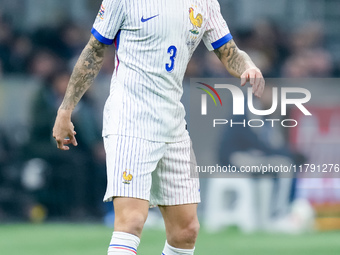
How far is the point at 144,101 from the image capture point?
483 cm

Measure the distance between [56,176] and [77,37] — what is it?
208 centimetres

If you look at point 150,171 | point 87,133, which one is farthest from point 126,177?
point 87,133

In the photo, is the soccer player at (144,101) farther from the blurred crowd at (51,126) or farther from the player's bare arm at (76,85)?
the blurred crowd at (51,126)

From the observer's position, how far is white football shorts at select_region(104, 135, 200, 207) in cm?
468

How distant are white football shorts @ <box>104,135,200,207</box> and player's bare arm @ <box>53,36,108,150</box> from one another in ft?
0.79

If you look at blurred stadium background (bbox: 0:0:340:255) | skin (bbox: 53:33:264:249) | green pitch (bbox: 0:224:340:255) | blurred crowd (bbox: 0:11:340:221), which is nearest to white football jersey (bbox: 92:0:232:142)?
skin (bbox: 53:33:264:249)

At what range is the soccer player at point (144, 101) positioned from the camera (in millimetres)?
4723

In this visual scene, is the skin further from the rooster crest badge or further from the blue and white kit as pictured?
the rooster crest badge

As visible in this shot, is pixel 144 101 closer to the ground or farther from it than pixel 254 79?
closer to the ground

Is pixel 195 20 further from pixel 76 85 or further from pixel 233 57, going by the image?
pixel 76 85

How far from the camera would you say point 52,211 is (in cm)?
1122

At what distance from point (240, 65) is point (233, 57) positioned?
0.36ft

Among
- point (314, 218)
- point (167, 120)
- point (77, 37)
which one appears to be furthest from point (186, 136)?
point (77, 37)

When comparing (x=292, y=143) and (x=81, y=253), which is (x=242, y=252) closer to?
(x=81, y=253)
